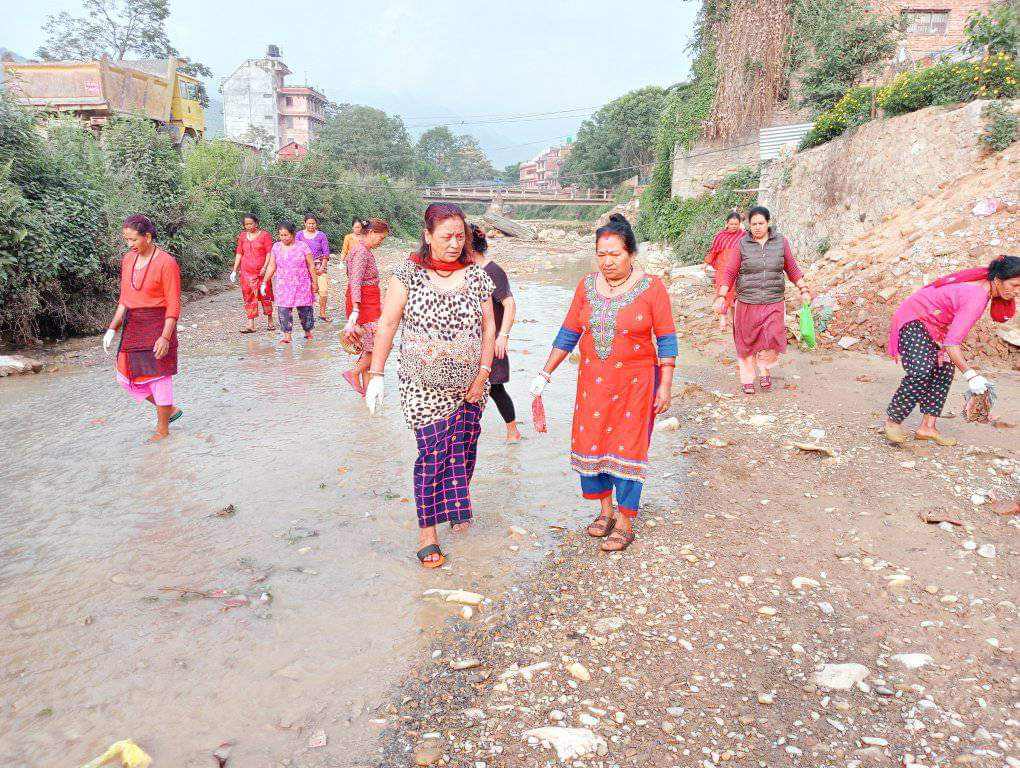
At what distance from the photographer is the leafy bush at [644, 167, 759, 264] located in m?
18.2

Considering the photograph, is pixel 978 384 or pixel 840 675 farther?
pixel 978 384

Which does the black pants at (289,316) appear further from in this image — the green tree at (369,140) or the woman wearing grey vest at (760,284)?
the green tree at (369,140)

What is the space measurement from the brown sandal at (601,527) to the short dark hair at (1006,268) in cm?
300

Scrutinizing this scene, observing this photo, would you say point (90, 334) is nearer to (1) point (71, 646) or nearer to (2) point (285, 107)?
(1) point (71, 646)

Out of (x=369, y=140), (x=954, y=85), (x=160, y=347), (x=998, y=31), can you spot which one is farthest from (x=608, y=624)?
(x=369, y=140)

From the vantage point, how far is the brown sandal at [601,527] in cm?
385

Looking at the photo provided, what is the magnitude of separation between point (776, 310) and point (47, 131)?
12084mm

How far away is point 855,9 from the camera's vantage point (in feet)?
55.2

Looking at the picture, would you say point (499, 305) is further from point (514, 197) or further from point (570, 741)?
point (514, 197)

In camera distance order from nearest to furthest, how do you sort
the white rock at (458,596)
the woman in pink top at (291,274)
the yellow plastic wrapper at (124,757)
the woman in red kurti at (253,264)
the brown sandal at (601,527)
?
the yellow plastic wrapper at (124,757)
the white rock at (458,596)
the brown sandal at (601,527)
the woman in pink top at (291,274)
the woman in red kurti at (253,264)

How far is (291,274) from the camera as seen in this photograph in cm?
934

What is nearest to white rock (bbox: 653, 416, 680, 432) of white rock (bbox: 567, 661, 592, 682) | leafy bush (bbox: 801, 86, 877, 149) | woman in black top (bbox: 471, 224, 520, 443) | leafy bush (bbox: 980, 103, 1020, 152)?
woman in black top (bbox: 471, 224, 520, 443)

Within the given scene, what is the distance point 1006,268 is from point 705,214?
16379mm

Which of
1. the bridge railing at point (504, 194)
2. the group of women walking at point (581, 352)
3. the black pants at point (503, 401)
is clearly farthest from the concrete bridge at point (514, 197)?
the group of women walking at point (581, 352)
